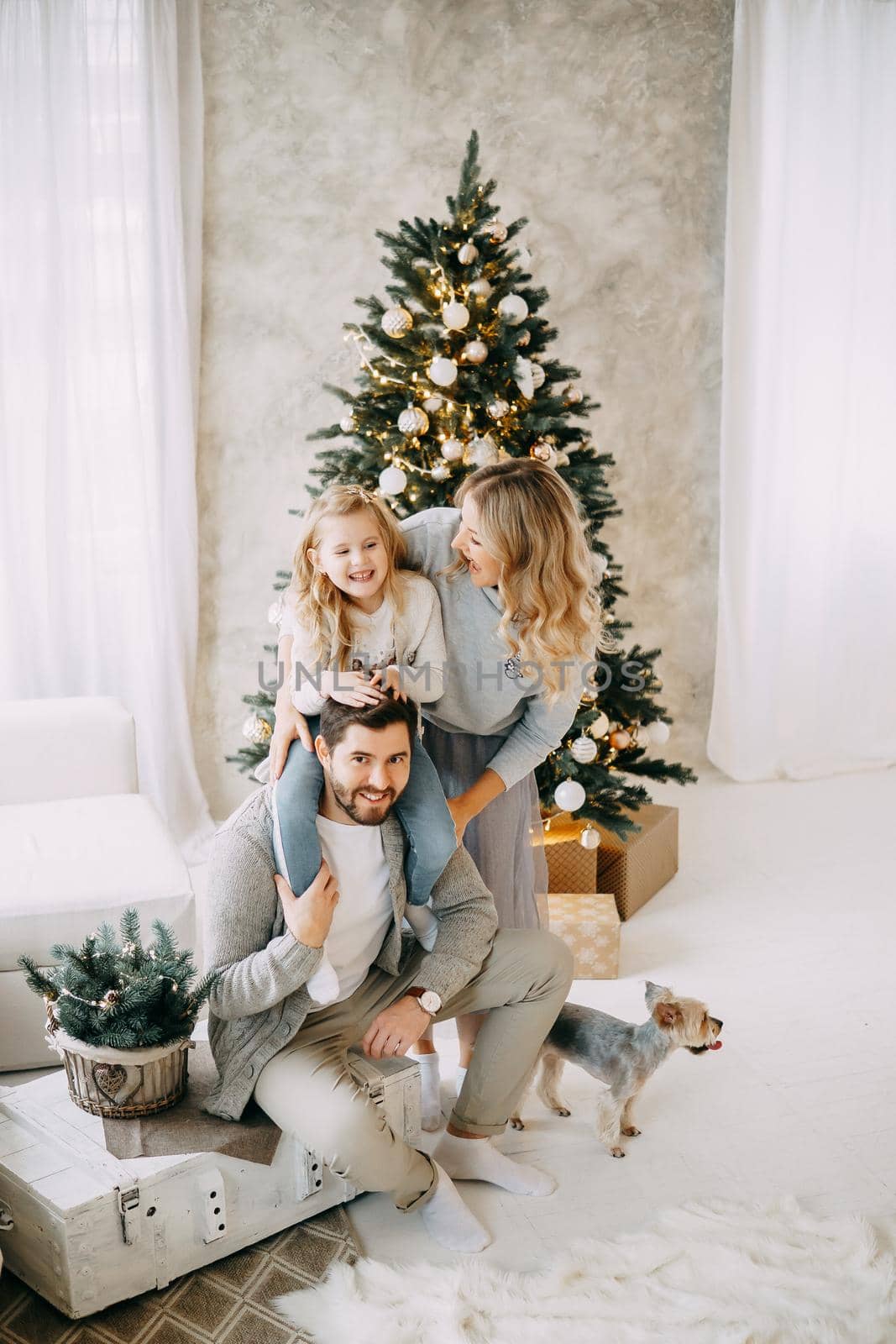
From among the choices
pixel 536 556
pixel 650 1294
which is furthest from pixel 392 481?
pixel 650 1294

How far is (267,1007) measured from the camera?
6.26ft

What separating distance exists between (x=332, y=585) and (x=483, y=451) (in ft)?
2.97

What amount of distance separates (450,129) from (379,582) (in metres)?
2.45

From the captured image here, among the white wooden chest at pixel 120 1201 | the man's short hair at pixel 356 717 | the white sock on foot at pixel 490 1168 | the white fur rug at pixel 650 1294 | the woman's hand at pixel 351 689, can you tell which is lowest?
the white fur rug at pixel 650 1294

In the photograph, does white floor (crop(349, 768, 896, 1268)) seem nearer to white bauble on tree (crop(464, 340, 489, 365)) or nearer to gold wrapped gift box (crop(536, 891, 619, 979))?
gold wrapped gift box (crop(536, 891, 619, 979))

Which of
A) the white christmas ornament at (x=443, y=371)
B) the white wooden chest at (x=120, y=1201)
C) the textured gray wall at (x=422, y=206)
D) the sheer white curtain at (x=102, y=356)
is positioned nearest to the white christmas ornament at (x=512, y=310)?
the white christmas ornament at (x=443, y=371)

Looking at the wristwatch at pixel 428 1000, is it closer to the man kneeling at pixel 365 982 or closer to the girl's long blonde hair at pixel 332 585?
the man kneeling at pixel 365 982

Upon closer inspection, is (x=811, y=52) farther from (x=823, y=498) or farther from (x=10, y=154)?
(x=10, y=154)

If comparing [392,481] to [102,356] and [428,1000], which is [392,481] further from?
[428,1000]

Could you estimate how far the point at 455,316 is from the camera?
9.73 feet

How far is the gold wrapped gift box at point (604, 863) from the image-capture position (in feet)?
10.7

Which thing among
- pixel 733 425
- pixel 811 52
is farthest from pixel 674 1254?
pixel 811 52

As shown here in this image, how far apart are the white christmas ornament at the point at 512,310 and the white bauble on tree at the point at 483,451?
1.02 feet

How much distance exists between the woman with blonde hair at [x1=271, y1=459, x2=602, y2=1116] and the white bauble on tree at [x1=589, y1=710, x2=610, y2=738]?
0.61m
